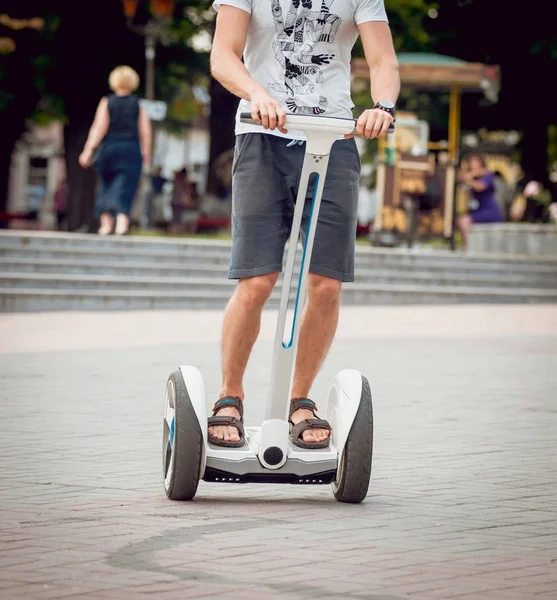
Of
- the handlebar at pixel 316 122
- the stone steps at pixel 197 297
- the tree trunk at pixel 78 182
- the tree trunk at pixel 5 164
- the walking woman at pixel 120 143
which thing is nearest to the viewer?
the handlebar at pixel 316 122

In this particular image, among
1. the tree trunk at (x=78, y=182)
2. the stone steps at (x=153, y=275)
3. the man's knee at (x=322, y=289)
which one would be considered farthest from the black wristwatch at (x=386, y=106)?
the tree trunk at (x=78, y=182)

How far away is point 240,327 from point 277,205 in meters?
0.44

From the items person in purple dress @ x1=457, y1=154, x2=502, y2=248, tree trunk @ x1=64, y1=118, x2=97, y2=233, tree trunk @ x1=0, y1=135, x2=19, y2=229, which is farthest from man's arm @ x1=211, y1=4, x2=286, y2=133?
tree trunk @ x1=0, y1=135, x2=19, y2=229

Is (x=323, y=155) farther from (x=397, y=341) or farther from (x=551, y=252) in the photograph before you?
(x=551, y=252)

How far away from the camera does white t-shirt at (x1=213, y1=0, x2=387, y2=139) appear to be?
Answer: 5.47 m

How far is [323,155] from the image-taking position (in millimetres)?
5164

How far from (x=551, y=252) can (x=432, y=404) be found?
13.4 m

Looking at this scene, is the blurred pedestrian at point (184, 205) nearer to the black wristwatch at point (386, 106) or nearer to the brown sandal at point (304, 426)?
the brown sandal at point (304, 426)

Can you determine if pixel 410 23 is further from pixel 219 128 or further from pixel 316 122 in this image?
pixel 316 122

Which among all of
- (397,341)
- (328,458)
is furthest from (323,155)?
(397,341)

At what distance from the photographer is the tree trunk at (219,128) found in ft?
105

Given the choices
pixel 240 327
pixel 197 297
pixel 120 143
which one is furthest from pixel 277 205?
pixel 120 143

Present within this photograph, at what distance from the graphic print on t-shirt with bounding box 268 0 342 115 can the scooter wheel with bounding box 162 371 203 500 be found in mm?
1060

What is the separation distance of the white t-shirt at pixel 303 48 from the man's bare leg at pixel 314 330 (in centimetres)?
53
